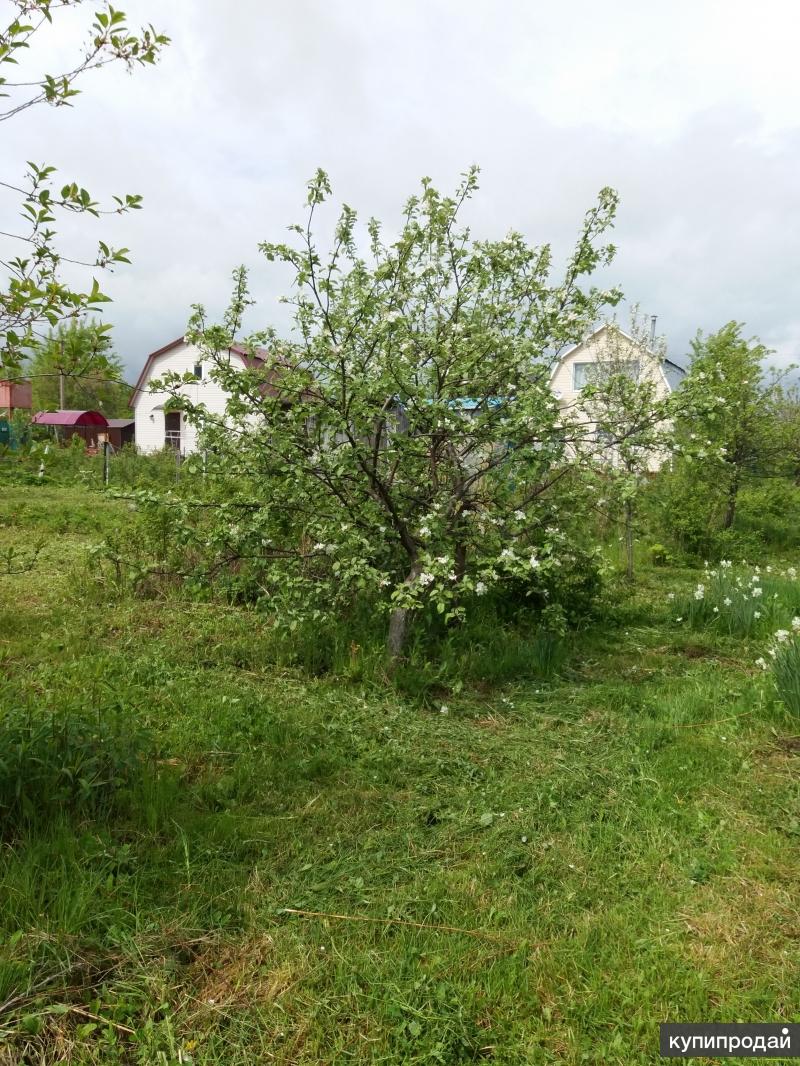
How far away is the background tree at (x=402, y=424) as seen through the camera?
468 cm

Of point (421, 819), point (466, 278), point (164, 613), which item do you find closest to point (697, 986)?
point (421, 819)

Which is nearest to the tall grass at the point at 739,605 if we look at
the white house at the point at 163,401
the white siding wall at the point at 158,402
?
the white house at the point at 163,401

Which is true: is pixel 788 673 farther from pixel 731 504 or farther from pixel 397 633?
pixel 731 504

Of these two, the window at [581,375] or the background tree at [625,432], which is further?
the window at [581,375]

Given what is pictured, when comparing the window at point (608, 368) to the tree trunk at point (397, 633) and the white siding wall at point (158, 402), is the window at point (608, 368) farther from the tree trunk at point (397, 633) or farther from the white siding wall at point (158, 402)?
the white siding wall at point (158, 402)

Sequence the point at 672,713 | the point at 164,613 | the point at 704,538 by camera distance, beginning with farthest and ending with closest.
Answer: the point at 704,538 → the point at 164,613 → the point at 672,713

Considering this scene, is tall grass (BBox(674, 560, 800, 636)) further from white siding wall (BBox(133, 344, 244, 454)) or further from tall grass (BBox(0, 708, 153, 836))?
white siding wall (BBox(133, 344, 244, 454))

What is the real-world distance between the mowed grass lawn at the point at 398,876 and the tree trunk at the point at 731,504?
8.73 meters

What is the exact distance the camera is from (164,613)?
6.17 metres

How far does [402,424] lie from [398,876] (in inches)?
135

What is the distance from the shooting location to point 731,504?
12.8 metres

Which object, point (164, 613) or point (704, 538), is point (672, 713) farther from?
point (704, 538)

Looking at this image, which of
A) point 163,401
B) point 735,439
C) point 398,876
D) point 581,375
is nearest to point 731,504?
point 735,439

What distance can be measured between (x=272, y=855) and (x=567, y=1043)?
1.39m
